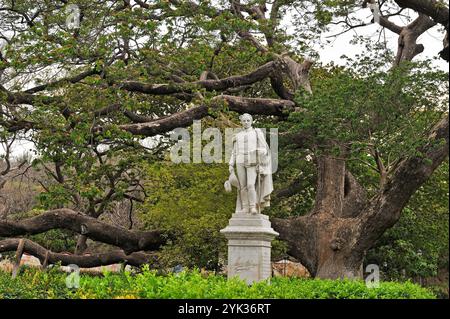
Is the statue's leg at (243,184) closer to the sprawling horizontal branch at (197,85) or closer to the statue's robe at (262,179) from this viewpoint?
the statue's robe at (262,179)

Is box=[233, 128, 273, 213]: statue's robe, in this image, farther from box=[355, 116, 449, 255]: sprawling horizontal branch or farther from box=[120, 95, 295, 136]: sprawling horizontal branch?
box=[355, 116, 449, 255]: sprawling horizontal branch

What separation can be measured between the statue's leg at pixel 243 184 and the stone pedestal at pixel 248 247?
10.5 inches

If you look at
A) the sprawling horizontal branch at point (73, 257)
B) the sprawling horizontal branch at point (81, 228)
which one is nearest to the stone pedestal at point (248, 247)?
the sprawling horizontal branch at point (81, 228)

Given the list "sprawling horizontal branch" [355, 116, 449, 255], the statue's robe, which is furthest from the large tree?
the statue's robe

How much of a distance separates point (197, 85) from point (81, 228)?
539cm

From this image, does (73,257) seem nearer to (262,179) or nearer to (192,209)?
(192,209)

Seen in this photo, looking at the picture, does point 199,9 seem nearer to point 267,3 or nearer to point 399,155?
point 267,3

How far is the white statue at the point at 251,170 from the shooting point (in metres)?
12.8

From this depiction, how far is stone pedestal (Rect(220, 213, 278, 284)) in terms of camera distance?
1235 cm

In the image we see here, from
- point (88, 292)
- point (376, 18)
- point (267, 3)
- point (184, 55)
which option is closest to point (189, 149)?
point (184, 55)

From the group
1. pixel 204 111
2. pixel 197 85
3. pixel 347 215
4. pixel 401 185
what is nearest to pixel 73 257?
pixel 204 111

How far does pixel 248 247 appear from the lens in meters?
12.4

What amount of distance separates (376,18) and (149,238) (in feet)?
29.5

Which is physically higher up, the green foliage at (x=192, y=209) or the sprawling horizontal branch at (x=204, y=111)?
the sprawling horizontal branch at (x=204, y=111)
